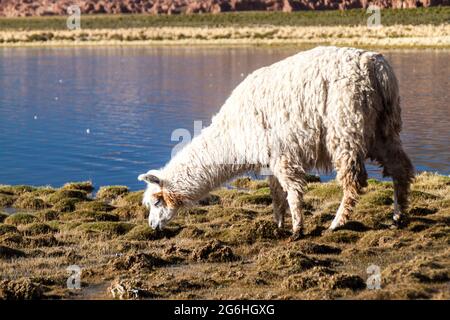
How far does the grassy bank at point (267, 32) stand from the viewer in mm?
55853

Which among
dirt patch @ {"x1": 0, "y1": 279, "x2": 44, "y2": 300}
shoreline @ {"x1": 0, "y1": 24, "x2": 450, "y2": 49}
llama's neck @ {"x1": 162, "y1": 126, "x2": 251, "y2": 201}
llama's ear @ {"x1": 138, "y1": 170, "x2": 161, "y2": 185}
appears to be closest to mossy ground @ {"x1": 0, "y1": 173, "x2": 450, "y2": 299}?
dirt patch @ {"x1": 0, "y1": 279, "x2": 44, "y2": 300}

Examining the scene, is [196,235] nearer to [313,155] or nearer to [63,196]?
[313,155]

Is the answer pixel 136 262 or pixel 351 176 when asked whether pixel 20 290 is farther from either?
pixel 351 176

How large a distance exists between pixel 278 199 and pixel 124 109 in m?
16.3

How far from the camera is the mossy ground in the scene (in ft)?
22.6

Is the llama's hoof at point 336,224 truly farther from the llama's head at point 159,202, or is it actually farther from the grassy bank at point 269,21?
the grassy bank at point 269,21

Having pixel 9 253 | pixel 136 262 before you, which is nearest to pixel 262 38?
pixel 9 253

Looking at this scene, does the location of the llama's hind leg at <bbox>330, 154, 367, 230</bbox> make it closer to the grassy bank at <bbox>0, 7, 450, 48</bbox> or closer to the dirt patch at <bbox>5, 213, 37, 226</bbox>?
the dirt patch at <bbox>5, 213, 37, 226</bbox>

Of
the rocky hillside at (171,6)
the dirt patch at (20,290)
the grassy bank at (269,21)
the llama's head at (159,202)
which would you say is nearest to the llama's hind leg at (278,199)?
the llama's head at (159,202)

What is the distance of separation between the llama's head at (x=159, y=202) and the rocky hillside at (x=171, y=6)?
10889 centimetres

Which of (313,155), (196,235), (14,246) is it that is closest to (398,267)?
(313,155)

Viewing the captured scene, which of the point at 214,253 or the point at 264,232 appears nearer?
the point at 214,253

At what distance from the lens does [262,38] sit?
64.5 m

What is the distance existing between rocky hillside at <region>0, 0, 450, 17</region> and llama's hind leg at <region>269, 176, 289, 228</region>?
108281 mm
